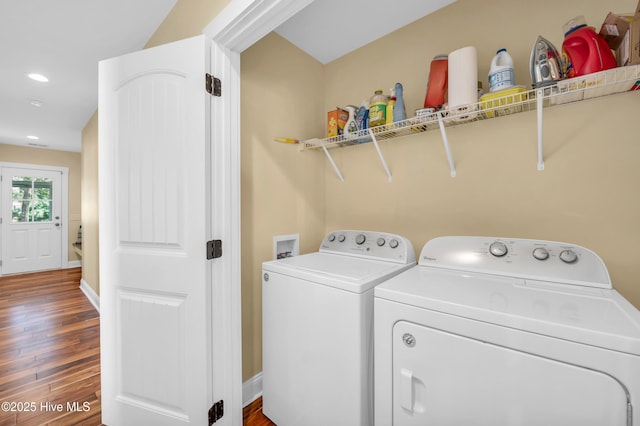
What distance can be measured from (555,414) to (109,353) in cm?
191

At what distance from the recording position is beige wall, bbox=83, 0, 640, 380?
1137 millimetres

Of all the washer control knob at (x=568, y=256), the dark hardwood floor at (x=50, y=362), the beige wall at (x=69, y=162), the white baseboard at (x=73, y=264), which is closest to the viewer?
the washer control knob at (x=568, y=256)

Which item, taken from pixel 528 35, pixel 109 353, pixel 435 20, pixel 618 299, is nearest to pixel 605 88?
pixel 528 35

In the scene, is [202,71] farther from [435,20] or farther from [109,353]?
[109,353]

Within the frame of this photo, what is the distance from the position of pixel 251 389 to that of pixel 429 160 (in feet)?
5.83

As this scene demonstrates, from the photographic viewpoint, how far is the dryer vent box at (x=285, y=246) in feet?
5.80

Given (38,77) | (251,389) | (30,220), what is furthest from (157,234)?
(30,220)

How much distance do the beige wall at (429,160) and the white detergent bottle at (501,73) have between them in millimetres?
172

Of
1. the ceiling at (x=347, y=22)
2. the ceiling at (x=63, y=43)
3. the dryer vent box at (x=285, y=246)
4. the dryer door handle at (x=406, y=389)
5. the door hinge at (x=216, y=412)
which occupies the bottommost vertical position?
the door hinge at (x=216, y=412)

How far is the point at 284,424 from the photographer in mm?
1358

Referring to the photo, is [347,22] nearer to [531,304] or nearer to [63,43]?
[531,304]

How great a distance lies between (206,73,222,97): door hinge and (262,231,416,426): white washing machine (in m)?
0.92

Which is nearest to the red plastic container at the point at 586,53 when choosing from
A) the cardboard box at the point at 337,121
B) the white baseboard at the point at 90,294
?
the cardboard box at the point at 337,121

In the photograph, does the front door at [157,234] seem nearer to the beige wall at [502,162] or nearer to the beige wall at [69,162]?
the beige wall at [502,162]
